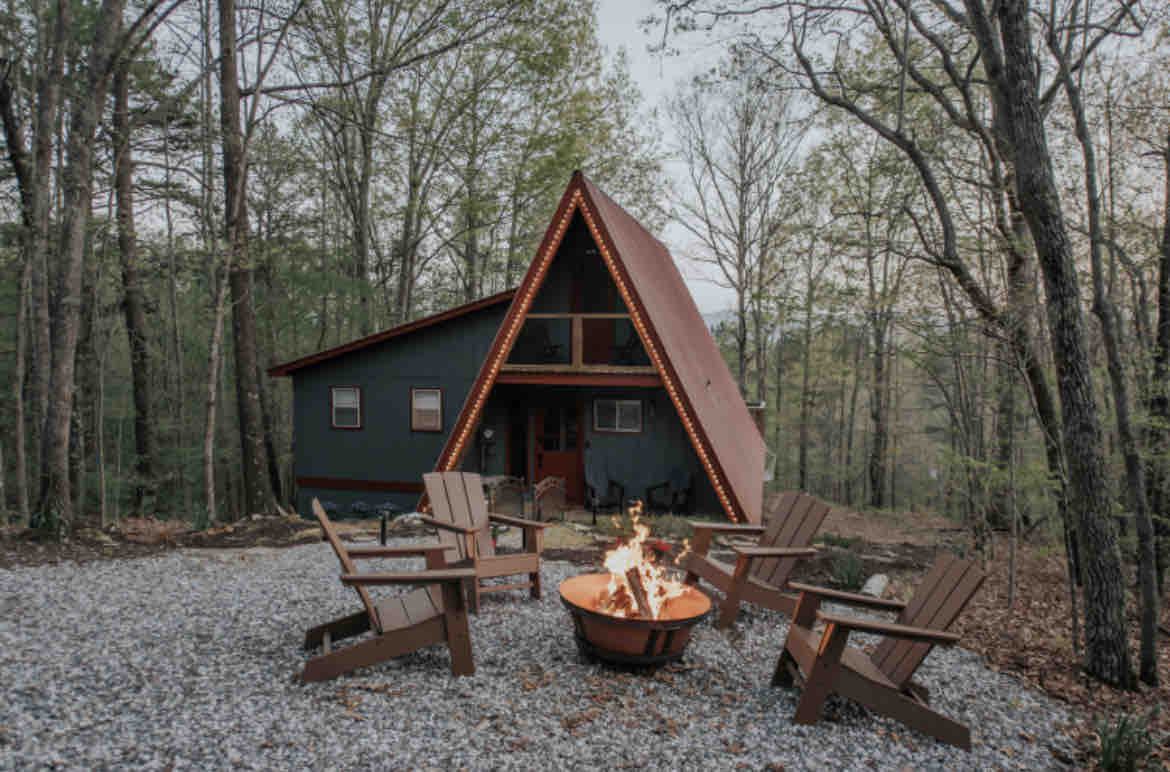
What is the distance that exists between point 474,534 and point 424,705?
5.24ft

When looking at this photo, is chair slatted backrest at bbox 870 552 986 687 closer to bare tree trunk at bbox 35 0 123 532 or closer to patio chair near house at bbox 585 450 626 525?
patio chair near house at bbox 585 450 626 525

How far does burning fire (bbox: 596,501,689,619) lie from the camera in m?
4.13

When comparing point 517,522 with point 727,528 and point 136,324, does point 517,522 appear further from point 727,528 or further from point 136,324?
point 136,324

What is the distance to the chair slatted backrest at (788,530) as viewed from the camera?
5129 millimetres

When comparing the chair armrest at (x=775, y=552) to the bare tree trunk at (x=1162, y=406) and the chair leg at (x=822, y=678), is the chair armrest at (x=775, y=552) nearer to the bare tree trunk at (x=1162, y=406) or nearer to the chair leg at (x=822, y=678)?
the chair leg at (x=822, y=678)

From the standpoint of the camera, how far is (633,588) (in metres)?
4.21

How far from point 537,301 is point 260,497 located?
6647 mm

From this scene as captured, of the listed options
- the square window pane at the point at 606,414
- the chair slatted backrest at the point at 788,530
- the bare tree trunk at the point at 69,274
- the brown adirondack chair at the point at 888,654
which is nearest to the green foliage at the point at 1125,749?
the brown adirondack chair at the point at 888,654

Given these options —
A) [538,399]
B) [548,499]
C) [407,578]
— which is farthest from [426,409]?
[407,578]

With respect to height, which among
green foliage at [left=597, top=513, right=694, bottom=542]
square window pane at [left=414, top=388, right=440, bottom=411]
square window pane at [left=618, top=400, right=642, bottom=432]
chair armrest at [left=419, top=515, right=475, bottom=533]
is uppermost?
square window pane at [left=414, top=388, right=440, bottom=411]

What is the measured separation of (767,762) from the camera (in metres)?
3.08

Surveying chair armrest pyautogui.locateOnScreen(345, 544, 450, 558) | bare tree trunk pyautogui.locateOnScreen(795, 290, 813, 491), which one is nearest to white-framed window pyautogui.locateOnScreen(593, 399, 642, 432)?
chair armrest pyautogui.locateOnScreen(345, 544, 450, 558)

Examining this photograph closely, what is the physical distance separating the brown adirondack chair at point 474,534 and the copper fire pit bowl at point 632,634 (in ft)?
3.64

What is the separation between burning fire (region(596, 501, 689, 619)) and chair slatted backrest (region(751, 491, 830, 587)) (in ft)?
3.42
